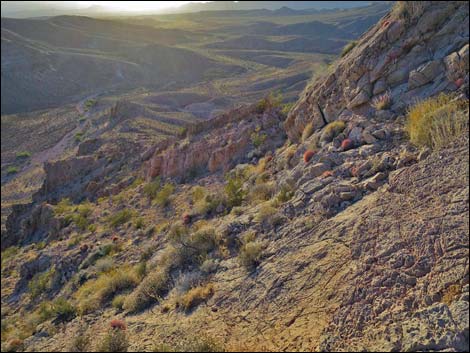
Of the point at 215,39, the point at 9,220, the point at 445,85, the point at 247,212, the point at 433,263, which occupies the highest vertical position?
the point at 215,39

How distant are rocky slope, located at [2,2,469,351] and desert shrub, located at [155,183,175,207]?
10cm

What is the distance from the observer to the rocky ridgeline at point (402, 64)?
770 centimetres

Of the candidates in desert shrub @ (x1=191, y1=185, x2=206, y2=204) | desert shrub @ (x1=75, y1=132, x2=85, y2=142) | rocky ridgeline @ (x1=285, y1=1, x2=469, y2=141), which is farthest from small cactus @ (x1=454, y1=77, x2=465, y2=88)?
desert shrub @ (x1=75, y1=132, x2=85, y2=142)

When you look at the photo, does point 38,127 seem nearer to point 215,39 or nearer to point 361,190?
point 361,190

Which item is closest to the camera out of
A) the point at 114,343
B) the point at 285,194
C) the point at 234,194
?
the point at 114,343

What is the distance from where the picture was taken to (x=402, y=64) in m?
8.87

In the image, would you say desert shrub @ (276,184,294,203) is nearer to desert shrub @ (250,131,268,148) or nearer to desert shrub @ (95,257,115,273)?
desert shrub @ (95,257,115,273)

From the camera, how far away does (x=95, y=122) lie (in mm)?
42969

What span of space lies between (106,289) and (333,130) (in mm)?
6435

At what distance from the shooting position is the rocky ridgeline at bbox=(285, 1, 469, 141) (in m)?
7.70

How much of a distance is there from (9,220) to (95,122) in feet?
74.2

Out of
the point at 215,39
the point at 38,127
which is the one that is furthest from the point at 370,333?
the point at 215,39

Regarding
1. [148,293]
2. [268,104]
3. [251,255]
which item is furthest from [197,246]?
[268,104]

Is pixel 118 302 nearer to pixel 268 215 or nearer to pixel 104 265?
pixel 104 265
